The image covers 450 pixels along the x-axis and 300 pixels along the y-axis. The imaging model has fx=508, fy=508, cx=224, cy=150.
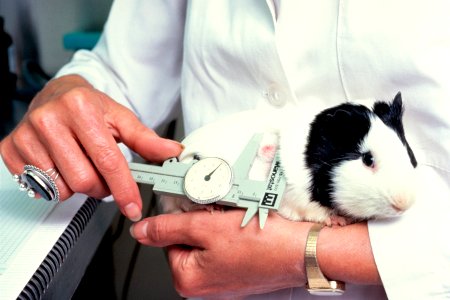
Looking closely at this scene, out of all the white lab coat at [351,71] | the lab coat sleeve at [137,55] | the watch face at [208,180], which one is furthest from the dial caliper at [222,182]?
the lab coat sleeve at [137,55]

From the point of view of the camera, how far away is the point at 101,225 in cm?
76

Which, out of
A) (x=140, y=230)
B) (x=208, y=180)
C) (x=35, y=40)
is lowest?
(x=35, y=40)

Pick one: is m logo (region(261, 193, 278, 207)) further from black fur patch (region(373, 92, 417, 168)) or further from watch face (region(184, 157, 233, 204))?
black fur patch (region(373, 92, 417, 168))

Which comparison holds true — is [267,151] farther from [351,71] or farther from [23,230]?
[23,230]

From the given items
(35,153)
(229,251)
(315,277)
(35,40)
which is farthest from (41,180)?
(35,40)

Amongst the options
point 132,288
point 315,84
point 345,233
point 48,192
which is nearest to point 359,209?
point 345,233

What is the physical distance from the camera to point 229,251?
24.1 inches

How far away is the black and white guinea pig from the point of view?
57cm

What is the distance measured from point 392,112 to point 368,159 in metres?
0.06

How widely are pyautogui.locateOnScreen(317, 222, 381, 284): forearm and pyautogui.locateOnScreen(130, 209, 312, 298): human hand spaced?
0.03 m

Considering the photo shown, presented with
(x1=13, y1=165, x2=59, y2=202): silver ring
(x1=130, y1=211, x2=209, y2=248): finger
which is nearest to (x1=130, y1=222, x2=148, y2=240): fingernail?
(x1=130, y1=211, x2=209, y2=248): finger

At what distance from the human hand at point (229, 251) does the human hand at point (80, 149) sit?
2.3 inches

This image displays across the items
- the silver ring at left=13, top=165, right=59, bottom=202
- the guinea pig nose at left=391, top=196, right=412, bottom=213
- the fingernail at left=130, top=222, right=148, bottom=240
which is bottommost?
the fingernail at left=130, top=222, right=148, bottom=240

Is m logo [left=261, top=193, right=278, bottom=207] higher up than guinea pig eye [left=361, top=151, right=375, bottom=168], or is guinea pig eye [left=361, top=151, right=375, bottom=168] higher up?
guinea pig eye [left=361, top=151, right=375, bottom=168]
